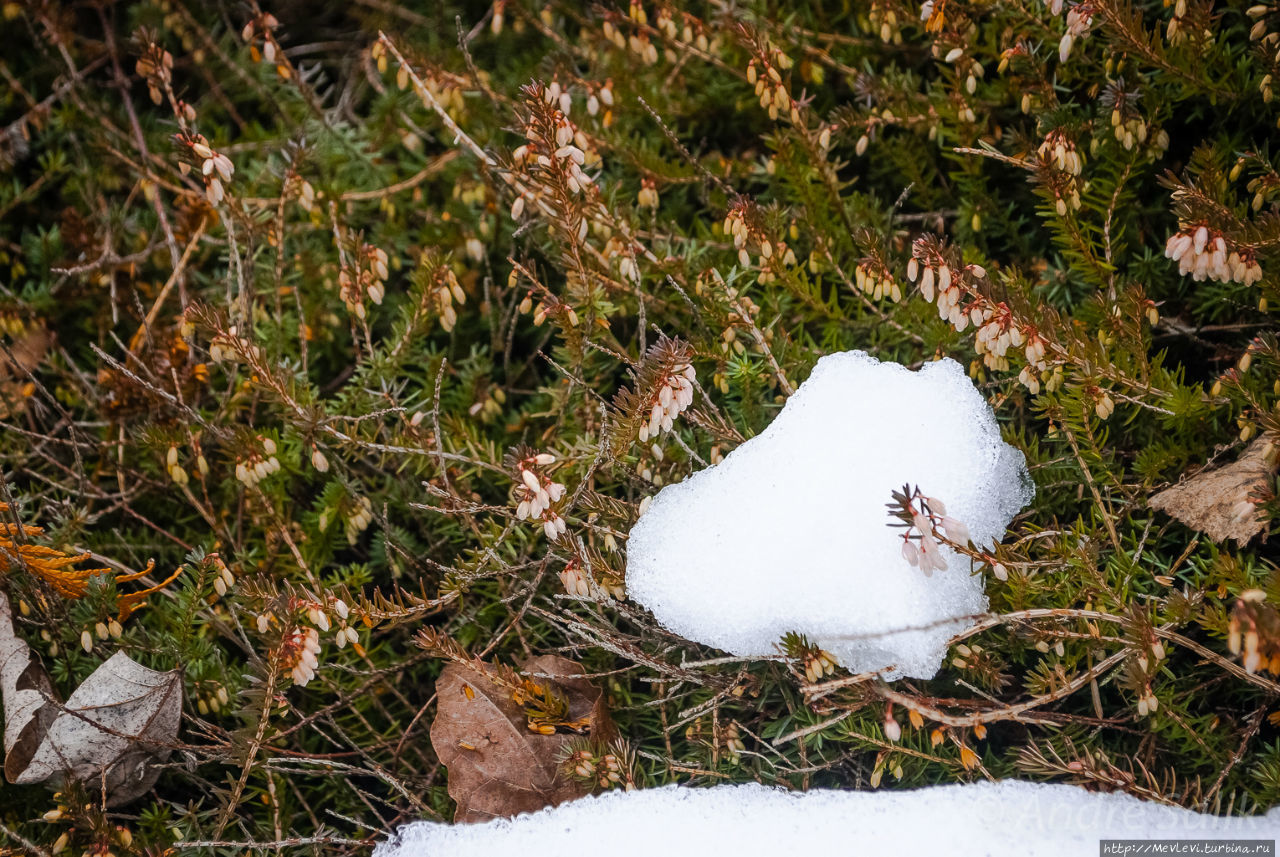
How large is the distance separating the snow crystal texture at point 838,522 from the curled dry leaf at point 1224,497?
301 millimetres

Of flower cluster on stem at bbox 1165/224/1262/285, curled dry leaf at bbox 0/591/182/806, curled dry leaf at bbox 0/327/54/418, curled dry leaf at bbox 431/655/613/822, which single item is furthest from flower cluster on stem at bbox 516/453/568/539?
curled dry leaf at bbox 0/327/54/418

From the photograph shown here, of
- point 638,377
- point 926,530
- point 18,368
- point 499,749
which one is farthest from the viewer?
point 18,368

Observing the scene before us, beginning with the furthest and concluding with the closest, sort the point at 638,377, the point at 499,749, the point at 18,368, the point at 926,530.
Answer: the point at 18,368 < the point at 499,749 < the point at 638,377 < the point at 926,530

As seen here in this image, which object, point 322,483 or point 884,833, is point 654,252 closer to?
point 322,483

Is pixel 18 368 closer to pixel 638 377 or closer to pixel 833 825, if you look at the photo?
pixel 638 377

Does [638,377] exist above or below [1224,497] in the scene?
above

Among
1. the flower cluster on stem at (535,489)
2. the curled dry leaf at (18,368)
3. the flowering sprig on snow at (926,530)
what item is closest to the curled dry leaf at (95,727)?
the curled dry leaf at (18,368)

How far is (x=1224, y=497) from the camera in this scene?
184cm

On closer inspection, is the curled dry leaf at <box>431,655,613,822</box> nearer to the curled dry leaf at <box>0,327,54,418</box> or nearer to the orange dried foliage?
the orange dried foliage

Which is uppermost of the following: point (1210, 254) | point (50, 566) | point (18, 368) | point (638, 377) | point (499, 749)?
point (1210, 254)

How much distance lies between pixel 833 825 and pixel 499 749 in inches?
29.6

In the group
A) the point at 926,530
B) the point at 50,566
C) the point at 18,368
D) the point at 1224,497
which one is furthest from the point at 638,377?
the point at 18,368

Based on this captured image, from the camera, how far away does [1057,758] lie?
1761mm

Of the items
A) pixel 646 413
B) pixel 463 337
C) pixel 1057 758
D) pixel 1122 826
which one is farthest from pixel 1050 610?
pixel 463 337
